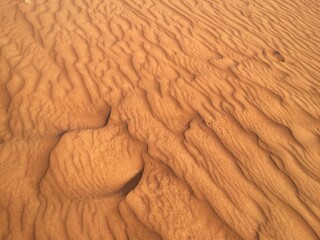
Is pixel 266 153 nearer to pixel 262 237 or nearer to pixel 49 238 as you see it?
pixel 262 237

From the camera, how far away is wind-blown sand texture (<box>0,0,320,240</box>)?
2201mm

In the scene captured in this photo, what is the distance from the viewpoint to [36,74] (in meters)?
3.46

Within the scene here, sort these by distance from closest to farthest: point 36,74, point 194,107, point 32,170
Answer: point 32,170 → point 194,107 → point 36,74

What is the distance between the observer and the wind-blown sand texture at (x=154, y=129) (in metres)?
2.20

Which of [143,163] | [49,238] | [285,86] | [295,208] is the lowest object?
[49,238]

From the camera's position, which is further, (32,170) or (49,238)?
(32,170)

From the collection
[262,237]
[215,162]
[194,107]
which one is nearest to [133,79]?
[194,107]

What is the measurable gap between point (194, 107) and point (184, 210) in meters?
1.34

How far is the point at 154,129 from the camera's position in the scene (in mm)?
2863

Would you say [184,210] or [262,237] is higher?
[262,237]

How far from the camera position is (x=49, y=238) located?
6.82 feet

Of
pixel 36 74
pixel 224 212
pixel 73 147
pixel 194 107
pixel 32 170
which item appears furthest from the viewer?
pixel 36 74

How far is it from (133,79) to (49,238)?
2.16 meters

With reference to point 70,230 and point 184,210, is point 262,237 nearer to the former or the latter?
point 184,210
